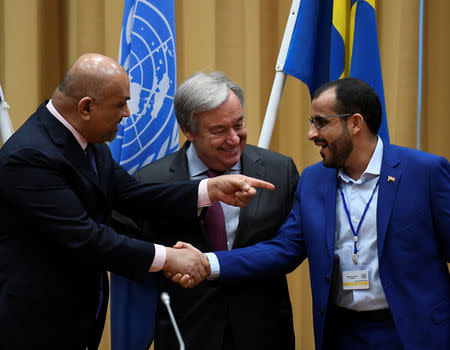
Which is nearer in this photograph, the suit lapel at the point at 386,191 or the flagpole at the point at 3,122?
the suit lapel at the point at 386,191

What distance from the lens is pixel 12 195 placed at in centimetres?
189

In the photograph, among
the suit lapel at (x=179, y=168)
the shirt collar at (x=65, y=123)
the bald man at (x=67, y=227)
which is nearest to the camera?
the bald man at (x=67, y=227)

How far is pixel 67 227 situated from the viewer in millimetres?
1912

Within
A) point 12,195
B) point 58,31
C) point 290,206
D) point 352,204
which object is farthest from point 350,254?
point 58,31

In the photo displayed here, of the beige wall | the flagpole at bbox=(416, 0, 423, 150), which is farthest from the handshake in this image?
the flagpole at bbox=(416, 0, 423, 150)

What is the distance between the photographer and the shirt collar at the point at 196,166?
2.42 meters

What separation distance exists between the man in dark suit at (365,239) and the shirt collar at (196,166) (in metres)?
0.28

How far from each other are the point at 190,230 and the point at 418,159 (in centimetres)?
87

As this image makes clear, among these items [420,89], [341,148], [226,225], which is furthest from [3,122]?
[420,89]

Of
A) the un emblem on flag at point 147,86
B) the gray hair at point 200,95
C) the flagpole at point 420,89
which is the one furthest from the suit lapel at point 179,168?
the flagpole at point 420,89

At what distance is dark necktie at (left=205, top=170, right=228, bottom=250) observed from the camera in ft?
7.54

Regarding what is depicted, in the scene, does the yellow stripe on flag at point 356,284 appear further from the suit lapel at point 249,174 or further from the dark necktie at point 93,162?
the dark necktie at point 93,162

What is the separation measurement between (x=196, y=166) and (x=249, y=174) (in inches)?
8.8

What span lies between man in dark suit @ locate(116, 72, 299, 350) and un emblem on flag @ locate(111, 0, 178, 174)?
28 centimetres
